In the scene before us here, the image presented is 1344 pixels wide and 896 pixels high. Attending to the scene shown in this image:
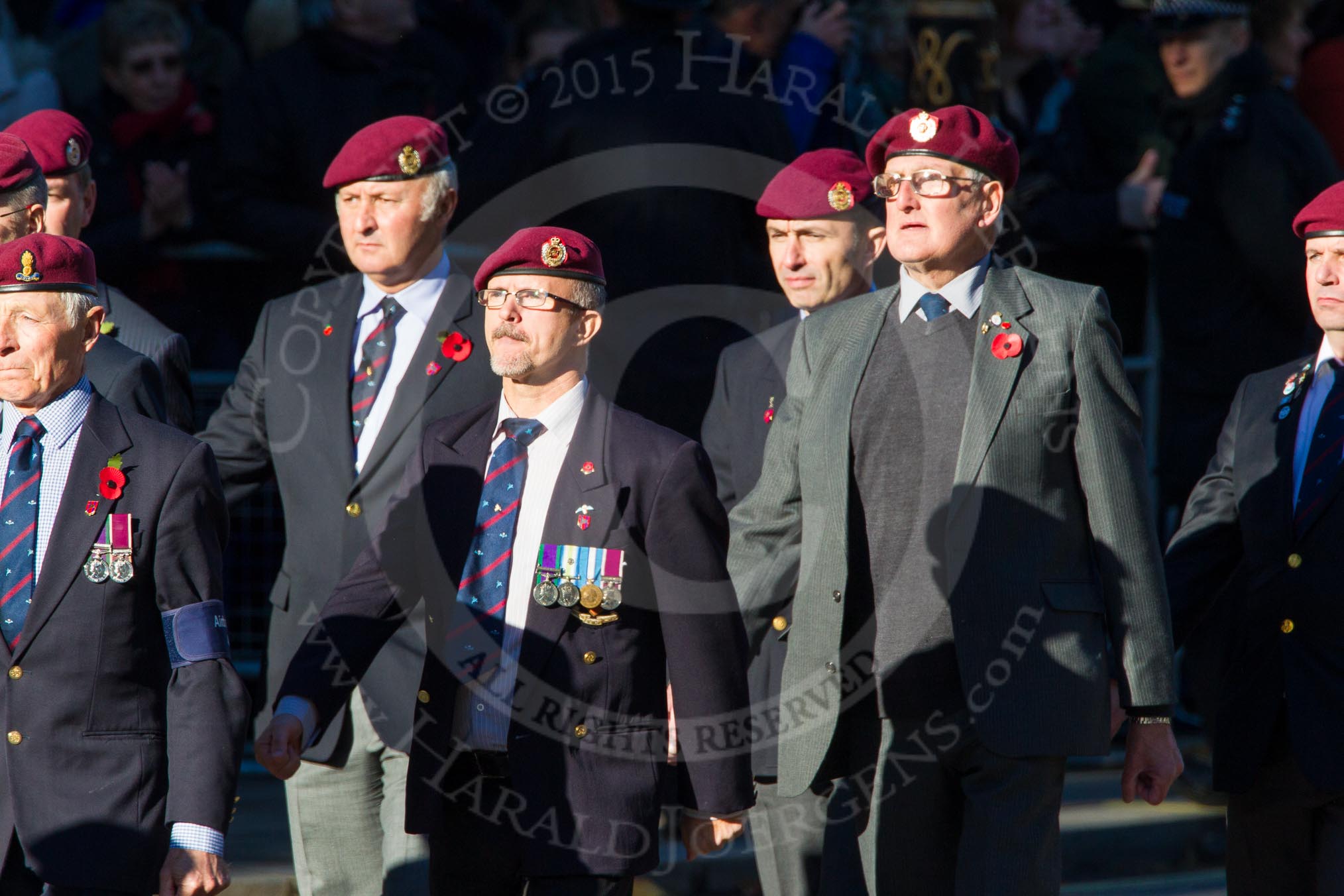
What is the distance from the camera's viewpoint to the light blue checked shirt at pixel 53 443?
456 cm

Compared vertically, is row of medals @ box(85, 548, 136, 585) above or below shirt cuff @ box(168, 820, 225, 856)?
above

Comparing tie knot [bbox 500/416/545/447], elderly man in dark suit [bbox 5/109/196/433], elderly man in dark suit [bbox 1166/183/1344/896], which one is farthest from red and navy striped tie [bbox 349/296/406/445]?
elderly man in dark suit [bbox 1166/183/1344/896]

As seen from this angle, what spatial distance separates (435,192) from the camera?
597cm

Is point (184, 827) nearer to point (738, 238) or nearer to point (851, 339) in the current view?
point (851, 339)

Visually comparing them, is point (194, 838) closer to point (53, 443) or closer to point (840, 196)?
point (53, 443)

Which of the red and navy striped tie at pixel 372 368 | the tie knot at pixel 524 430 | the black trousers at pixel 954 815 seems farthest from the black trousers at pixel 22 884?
the black trousers at pixel 954 815

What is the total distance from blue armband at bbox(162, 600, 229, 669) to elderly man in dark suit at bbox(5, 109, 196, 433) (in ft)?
4.15

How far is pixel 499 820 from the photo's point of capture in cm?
472

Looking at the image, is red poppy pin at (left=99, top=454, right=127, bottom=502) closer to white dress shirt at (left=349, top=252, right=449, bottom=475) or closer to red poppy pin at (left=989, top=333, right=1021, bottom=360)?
white dress shirt at (left=349, top=252, right=449, bottom=475)

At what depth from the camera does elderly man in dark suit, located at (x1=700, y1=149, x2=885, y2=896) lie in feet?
19.4

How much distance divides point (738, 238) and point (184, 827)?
3.44 metres

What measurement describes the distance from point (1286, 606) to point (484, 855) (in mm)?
2196

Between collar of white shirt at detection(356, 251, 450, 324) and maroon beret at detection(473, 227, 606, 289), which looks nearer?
maroon beret at detection(473, 227, 606, 289)

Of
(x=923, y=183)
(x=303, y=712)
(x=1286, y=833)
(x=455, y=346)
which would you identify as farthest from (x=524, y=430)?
(x=1286, y=833)
